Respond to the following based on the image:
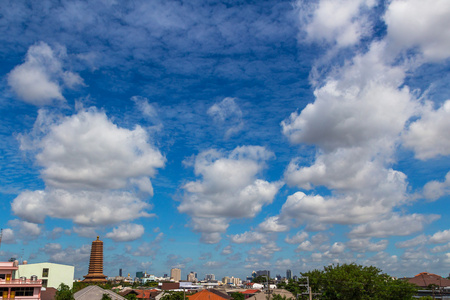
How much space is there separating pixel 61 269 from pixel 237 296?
212 ft

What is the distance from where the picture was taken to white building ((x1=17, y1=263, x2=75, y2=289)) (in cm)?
12562

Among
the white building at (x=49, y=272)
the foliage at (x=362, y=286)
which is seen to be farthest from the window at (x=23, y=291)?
the white building at (x=49, y=272)

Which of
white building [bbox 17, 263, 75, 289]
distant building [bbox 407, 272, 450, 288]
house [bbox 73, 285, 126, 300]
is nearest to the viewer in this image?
house [bbox 73, 285, 126, 300]

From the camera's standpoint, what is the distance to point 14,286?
220 ft

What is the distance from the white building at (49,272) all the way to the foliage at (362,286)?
9855cm

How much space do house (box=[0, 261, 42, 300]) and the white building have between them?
62081 millimetres

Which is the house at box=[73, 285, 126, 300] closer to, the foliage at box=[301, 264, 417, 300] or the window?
the window

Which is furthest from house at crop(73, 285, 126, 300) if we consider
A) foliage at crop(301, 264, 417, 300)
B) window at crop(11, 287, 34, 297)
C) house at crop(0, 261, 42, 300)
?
foliage at crop(301, 264, 417, 300)

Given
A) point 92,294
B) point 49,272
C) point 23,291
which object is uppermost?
point 49,272

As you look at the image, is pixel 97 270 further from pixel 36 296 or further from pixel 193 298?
pixel 36 296

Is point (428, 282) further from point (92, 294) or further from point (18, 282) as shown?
point (18, 282)

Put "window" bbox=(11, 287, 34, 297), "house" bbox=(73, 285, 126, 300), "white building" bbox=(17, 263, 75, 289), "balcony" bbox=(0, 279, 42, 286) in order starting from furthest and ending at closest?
"white building" bbox=(17, 263, 75, 289) → "house" bbox=(73, 285, 126, 300) → "window" bbox=(11, 287, 34, 297) → "balcony" bbox=(0, 279, 42, 286)

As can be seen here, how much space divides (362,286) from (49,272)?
10856cm

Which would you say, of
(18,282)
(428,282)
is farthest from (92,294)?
(428,282)
